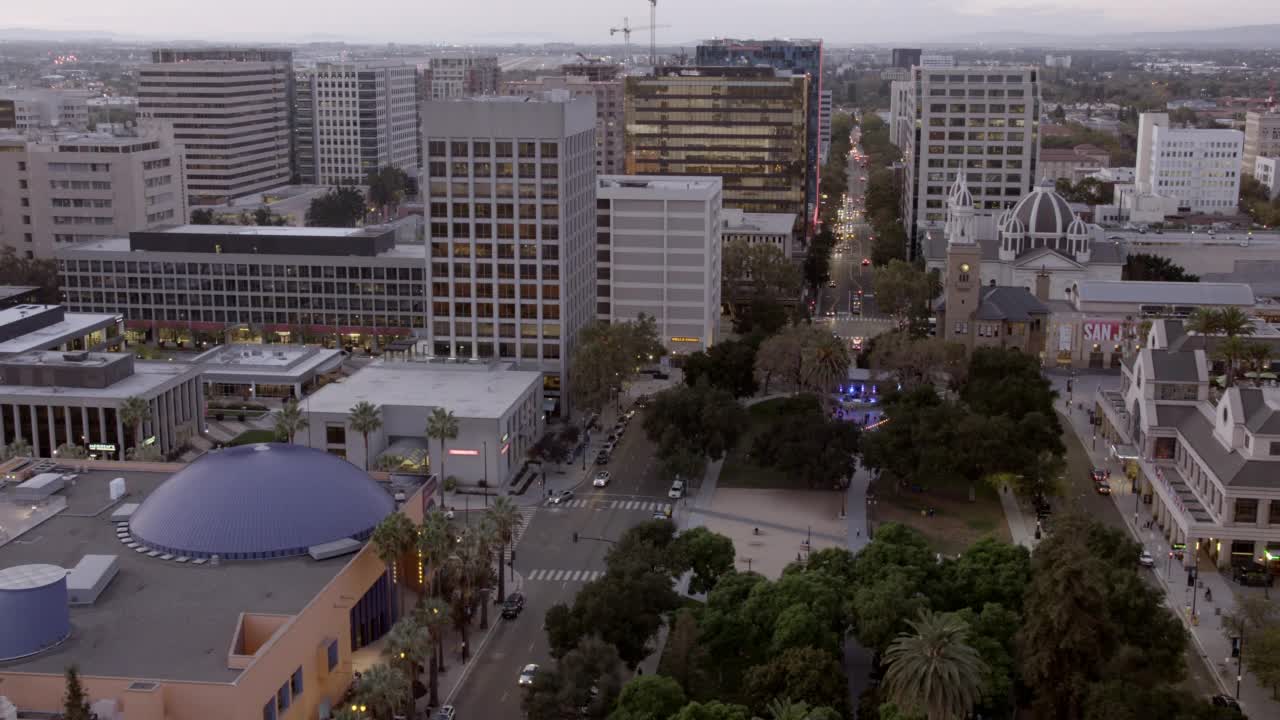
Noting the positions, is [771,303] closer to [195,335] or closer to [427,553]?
[195,335]

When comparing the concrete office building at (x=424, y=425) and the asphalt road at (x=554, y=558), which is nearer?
the asphalt road at (x=554, y=558)

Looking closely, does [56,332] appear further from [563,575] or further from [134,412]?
[563,575]

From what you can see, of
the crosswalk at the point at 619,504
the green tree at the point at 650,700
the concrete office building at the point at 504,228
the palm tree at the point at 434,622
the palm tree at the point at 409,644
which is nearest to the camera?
the green tree at the point at 650,700

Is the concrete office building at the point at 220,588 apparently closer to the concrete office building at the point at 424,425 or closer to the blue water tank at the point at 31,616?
the blue water tank at the point at 31,616

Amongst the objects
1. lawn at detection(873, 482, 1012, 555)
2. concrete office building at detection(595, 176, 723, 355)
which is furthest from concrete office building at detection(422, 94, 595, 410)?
lawn at detection(873, 482, 1012, 555)

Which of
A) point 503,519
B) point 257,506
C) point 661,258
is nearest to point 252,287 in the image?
point 661,258

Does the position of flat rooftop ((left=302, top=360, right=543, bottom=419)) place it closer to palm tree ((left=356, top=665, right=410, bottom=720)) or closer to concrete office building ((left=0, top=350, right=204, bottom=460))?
concrete office building ((left=0, top=350, right=204, bottom=460))

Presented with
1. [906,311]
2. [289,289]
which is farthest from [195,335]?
[906,311]

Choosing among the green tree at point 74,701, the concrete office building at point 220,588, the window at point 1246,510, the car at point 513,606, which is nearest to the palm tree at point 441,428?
the concrete office building at point 220,588
